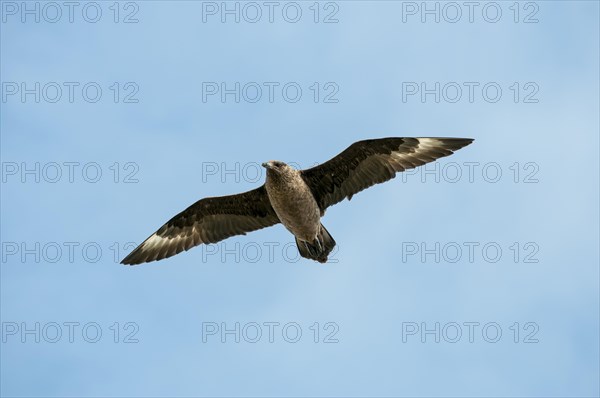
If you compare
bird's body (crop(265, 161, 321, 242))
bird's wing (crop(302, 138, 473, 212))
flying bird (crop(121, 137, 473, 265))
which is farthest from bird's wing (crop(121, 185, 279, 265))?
bird's wing (crop(302, 138, 473, 212))

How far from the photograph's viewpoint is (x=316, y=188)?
15.3 metres

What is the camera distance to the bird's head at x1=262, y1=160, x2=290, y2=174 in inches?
572

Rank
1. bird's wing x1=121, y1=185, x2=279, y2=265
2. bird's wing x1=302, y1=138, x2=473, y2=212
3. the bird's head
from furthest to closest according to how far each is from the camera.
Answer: bird's wing x1=121, y1=185, x2=279, y2=265 → bird's wing x1=302, y1=138, x2=473, y2=212 → the bird's head

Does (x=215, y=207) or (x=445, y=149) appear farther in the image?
(x=215, y=207)

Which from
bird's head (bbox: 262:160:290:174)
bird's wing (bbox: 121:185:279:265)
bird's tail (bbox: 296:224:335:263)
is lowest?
bird's tail (bbox: 296:224:335:263)

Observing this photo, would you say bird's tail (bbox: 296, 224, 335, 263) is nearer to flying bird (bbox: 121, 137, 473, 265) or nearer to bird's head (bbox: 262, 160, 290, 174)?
flying bird (bbox: 121, 137, 473, 265)

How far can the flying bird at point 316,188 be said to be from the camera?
48.4ft

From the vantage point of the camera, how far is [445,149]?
1495 centimetres

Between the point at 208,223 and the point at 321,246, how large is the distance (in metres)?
1.99

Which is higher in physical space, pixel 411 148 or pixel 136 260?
pixel 411 148

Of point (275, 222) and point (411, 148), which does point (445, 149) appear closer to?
point (411, 148)

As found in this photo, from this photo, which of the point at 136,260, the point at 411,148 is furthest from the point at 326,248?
the point at 136,260

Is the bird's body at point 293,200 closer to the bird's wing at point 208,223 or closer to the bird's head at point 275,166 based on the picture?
the bird's head at point 275,166

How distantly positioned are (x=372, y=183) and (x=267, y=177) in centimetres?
159
